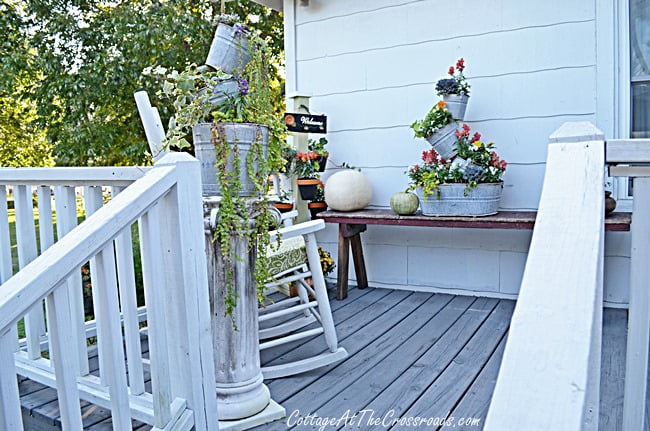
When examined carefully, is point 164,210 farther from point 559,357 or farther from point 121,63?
point 121,63

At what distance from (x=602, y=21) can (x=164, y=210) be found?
285 cm

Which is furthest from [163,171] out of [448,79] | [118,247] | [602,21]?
[602,21]

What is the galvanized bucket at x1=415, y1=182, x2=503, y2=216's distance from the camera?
318cm

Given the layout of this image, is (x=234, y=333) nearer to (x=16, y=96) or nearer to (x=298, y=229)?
(x=298, y=229)

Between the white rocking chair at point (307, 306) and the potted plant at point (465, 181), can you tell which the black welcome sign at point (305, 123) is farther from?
the white rocking chair at point (307, 306)

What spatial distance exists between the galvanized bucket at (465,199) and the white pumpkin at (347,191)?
0.54 metres

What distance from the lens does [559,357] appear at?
0.57 meters

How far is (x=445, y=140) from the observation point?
3.32 meters

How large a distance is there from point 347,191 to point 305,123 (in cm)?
54

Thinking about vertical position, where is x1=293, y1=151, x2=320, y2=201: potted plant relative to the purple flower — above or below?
below

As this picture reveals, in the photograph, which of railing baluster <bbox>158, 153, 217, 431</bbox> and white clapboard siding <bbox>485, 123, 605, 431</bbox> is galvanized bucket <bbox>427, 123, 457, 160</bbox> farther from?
white clapboard siding <bbox>485, 123, 605, 431</bbox>

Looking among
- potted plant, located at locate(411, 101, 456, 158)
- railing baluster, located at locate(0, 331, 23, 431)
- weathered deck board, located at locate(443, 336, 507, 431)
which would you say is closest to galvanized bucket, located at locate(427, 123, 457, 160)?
potted plant, located at locate(411, 101, 456, 158)

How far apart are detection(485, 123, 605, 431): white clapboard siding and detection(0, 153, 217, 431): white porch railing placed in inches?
31.3

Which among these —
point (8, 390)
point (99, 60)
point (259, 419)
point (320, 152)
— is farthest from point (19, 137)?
point (8, 390)
